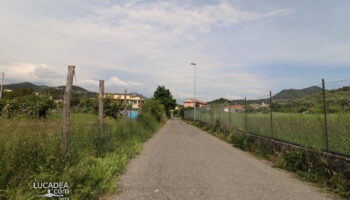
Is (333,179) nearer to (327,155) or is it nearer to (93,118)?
(327,155)

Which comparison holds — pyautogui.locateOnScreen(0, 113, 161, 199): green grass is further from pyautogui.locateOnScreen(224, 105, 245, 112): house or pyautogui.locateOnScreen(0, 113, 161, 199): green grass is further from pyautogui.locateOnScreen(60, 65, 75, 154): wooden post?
pyautogui.locateOnScreen(224, 105, 245, 112): house

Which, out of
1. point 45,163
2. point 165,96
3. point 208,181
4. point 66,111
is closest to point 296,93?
point 208,181

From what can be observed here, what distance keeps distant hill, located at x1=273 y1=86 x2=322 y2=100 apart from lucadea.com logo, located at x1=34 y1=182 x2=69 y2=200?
249 inches

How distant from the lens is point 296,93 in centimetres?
678

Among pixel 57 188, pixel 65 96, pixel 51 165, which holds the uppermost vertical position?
pixel 65 96

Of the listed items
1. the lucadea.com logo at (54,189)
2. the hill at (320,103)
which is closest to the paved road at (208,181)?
the lucadea.com logo at (54,189)

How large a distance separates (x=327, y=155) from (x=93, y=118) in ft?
21.8

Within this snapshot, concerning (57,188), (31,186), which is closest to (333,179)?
(57,188)

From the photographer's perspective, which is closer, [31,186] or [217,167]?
[31,186]

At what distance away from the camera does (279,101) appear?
7.60m

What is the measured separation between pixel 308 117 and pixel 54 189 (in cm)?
647

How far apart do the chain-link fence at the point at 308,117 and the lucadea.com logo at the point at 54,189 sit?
5.74m

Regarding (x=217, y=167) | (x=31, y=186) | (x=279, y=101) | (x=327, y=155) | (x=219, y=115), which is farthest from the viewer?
(x=219, y=115)

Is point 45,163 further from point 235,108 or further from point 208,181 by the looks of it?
point 235,108
